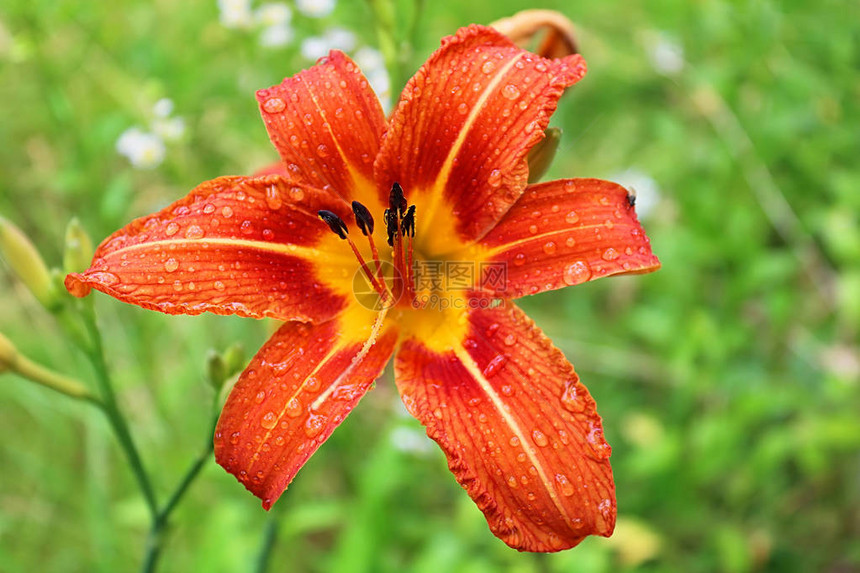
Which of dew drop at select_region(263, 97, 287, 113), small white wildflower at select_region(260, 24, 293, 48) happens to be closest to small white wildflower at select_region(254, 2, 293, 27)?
small white wildflower at select_region(260, 24, 293, 48)

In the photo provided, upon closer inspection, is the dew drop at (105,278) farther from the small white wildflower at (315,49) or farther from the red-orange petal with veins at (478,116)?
the small white wildflower at (315,49)

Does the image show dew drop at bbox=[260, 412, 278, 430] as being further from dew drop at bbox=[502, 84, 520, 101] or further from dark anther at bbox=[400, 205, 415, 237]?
dew drop at bbox=[502, 84, 520, 101]

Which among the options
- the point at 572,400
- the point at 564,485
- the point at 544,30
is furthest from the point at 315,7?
the point at 564,485

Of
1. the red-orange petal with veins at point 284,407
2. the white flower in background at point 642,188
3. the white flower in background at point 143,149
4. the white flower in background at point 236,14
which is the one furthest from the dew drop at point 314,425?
the white flower in background at point 642,188

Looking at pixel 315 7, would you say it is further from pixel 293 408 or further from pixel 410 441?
pixel 293 408

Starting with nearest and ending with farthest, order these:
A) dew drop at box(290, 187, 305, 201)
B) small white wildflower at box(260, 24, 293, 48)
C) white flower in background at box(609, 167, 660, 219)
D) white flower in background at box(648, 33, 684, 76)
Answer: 1. dew drop at box(290, 187, 305, 201)
2. small white wildflower at box(260, 24, 293, 48)
3. white flower in background at box(609, 167, 660, 219)
4. white flower in background at box(648, 33, 684, 76)

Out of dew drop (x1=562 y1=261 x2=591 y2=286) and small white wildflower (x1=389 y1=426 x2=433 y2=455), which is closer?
dew drop (x1=562 y1=261 x2=591 y2=286)
